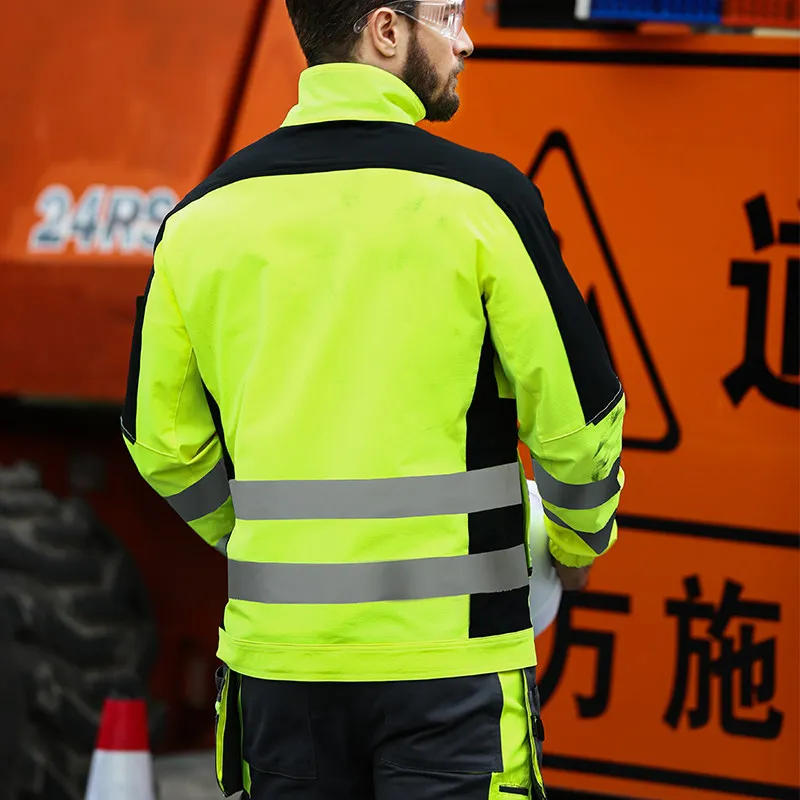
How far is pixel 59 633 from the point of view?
370 cm

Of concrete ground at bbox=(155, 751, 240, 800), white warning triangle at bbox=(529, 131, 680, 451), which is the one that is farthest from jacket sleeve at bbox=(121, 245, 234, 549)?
concrete ground at bbox=(155, 751, 240, 800)

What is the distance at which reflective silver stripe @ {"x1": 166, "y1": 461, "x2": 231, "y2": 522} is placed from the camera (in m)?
2.26

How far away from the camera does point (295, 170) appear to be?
6.64 ft

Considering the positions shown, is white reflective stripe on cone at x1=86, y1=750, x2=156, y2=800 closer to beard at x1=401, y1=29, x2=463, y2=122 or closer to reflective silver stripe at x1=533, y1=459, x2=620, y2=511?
reflective silver stripe at x1=533, y1=459, x2=620, y2=511

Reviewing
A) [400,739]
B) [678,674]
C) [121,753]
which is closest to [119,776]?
[121,753]

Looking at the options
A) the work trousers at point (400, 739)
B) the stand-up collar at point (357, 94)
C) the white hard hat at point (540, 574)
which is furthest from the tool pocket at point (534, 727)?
the stand-up collar at point (357, 94)

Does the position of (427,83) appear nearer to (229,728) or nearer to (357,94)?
(357,94)

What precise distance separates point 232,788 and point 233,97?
1.72 m

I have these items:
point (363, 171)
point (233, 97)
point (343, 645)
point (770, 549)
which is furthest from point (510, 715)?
point (233, 97)

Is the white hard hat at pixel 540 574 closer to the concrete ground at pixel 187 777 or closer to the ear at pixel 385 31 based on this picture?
the ear at pixel 385 31

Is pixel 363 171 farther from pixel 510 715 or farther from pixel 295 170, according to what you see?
pixel 510 715

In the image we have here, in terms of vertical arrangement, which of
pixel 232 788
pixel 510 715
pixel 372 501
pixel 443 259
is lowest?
pixel 232 788

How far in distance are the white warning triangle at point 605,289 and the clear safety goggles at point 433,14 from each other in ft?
3.52

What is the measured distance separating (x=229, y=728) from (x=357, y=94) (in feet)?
2.65
